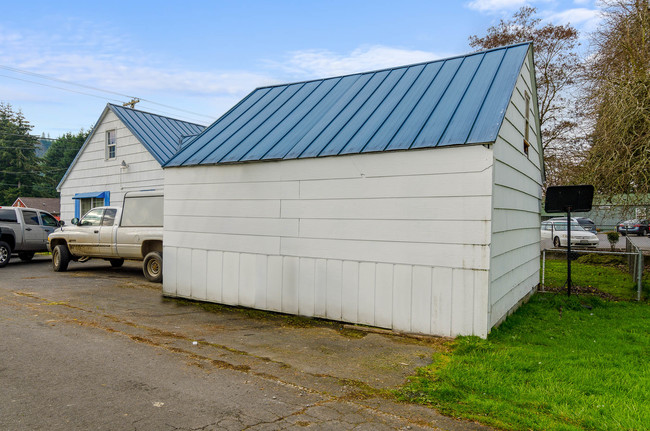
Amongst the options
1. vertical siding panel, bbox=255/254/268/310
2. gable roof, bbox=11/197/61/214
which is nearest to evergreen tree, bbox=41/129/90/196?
gable roof, bbox=11/197/61/214

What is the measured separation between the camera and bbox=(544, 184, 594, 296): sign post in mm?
10242

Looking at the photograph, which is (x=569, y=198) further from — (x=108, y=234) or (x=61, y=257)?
(x=61, y=257)

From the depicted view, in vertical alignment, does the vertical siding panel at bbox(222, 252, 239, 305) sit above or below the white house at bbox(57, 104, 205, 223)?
below

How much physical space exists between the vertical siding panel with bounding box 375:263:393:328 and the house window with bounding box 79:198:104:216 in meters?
16.1

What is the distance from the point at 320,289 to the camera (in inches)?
314

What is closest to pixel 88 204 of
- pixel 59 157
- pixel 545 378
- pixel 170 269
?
pixel 170 269

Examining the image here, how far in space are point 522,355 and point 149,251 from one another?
9818 mm

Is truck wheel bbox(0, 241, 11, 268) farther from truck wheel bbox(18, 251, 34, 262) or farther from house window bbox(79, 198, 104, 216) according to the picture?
house window bbox(79, 198, 104, 216)

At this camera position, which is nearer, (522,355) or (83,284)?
(522,355)

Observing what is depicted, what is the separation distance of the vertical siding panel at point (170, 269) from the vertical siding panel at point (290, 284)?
2862 millimetres

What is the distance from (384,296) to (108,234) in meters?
9.12

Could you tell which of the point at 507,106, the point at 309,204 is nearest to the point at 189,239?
the point at 309,204

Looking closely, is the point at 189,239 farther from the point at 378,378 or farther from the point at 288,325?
the point at 378,378

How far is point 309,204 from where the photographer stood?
812cm
